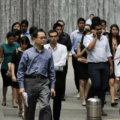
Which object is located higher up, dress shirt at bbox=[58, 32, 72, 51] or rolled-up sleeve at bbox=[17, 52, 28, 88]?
dress shirt at bbox=[58, 32, 72, 51]

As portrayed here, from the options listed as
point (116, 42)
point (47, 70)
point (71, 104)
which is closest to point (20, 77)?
point (47, 70)

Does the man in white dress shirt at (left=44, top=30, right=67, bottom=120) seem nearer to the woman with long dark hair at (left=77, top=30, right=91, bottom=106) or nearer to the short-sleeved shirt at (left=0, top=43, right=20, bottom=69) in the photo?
the short-sleeved shirt at (left=0, top=43, right=20, bottom=69)

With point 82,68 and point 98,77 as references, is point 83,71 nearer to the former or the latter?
point 82,68

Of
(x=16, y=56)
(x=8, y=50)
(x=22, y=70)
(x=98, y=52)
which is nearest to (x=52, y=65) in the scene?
(x=22, y=70)

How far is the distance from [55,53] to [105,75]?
132 centimetres

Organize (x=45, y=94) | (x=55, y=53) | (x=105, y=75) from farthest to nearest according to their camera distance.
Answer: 1. (x=105, y=75)
2. (x=55, y=53)
3. (x=45, y=94)

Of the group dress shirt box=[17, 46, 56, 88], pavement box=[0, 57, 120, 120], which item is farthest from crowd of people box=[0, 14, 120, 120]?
pavement box=[0, 57, 120, 120]

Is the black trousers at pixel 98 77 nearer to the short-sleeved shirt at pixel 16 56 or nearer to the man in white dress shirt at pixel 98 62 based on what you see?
the man in white dress shirt at pixel 98 62

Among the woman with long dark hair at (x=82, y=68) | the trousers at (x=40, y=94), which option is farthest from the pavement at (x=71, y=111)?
the trousers at (x=40, y=94)

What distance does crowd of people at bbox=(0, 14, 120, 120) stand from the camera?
8.44 m

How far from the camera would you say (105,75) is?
1029 centimetres

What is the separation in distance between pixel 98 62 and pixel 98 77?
30 centimetres

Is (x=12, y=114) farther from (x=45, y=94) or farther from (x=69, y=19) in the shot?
(x=69, y=19)

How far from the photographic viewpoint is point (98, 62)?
1030 centimetres
